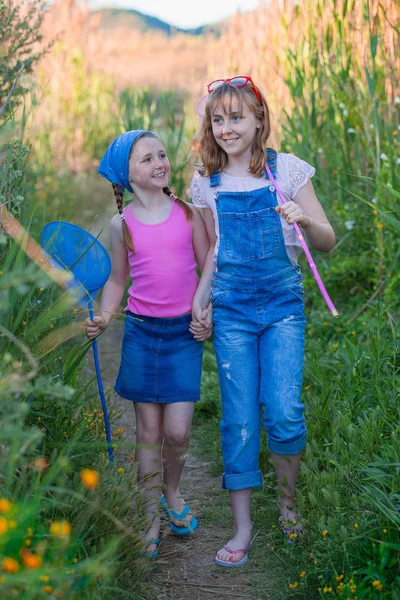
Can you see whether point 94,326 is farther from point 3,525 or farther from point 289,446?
point 3,525

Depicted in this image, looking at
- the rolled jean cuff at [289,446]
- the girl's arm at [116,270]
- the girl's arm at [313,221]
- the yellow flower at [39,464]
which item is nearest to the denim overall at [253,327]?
→ the rolled jean cuff at [289,446]

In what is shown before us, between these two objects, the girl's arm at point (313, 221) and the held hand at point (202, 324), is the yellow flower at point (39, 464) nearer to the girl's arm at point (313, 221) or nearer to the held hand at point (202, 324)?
the held hand at point (202, 324)

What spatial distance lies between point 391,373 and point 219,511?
89 centimetres

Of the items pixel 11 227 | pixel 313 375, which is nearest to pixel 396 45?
pixel 313 375

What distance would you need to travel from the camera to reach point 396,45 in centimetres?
415

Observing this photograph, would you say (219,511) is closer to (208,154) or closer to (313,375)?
(313,375)

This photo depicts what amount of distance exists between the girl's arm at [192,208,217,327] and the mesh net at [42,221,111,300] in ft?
1.15

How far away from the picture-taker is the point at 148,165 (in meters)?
2.81

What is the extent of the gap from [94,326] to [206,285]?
451 millimetres

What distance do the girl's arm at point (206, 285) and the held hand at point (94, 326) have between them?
1.14 feet

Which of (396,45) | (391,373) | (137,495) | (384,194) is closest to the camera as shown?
(137,495)

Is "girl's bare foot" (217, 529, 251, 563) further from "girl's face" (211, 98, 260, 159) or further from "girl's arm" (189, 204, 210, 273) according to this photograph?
"girl's face" (211, 98, 260, 159)

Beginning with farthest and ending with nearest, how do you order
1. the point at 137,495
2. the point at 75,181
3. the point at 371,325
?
1. the point at 75,181
2. the point at 371,325
3. the point at 137,495

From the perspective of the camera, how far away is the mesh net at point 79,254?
103 inches
